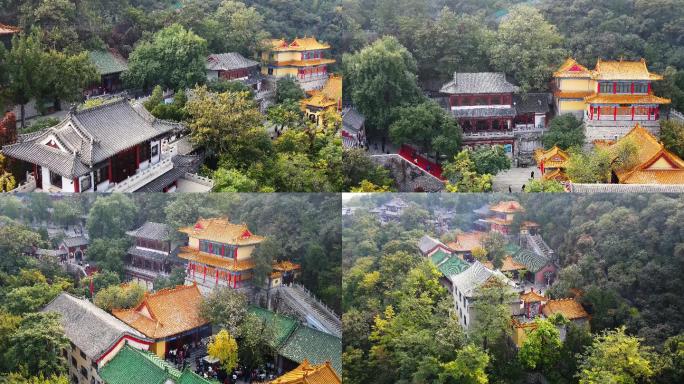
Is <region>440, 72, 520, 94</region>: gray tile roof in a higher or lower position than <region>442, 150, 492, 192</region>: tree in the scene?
higher

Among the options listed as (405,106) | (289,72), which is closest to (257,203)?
(405,106)

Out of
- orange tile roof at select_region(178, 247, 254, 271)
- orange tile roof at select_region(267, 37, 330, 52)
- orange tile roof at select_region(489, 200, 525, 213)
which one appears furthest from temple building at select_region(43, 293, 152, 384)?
orange tile roof at select_region(267, 37, 330, 52)

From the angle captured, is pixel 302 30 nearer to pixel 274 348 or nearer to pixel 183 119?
pixel 183 119

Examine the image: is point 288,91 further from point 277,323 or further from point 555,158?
point 277,323

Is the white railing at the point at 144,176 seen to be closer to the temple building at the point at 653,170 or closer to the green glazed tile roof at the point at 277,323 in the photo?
the green glazed tile roof at the point at 277,323

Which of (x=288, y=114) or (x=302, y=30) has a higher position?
(x=302, y=30)

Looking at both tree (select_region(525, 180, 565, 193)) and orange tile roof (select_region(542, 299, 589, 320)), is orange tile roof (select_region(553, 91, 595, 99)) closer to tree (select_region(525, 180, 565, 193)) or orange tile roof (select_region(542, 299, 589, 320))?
tree (select_region(525, 180, 565, 193))

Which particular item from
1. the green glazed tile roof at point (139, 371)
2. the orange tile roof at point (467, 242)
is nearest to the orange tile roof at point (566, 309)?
the orange tile roof at point (467, 242)

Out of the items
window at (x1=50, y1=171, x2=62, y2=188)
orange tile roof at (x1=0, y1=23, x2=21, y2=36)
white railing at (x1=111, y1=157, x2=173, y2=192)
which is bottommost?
white railing at (x1=111, y1=157, x2=173, y2=192)
